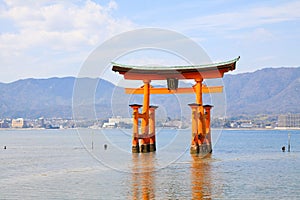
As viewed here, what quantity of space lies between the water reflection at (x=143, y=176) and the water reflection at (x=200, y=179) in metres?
2.32

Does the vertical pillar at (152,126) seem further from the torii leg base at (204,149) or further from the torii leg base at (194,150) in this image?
the torii leg base at (204,149)

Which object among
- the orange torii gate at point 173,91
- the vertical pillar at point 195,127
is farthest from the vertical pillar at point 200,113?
the vertical pillar at point 195,127

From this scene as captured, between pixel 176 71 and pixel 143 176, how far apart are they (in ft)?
58.2

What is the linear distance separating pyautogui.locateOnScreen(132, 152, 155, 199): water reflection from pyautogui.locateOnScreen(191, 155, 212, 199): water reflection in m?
2.32

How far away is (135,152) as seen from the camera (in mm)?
49344

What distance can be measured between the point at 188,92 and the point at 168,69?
376cm

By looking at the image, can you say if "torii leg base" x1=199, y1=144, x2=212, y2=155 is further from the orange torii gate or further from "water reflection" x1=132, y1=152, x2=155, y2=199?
"water reflection" x1=132, y1=152, x2=155, y2=199

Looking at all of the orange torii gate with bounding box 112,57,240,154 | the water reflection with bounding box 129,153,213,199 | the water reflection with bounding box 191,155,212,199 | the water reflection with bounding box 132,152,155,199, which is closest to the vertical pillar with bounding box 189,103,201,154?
the orange torii gate with bounding box 112,57,240,154

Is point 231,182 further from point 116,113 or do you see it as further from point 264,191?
point 116,113

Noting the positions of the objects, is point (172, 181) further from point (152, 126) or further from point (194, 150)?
point (152, 126)

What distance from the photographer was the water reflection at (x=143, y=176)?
24.9 m

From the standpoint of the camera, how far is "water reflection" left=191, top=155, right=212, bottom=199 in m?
24.7

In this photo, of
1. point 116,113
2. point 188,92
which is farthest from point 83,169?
point 188,92

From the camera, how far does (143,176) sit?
32.7 m
